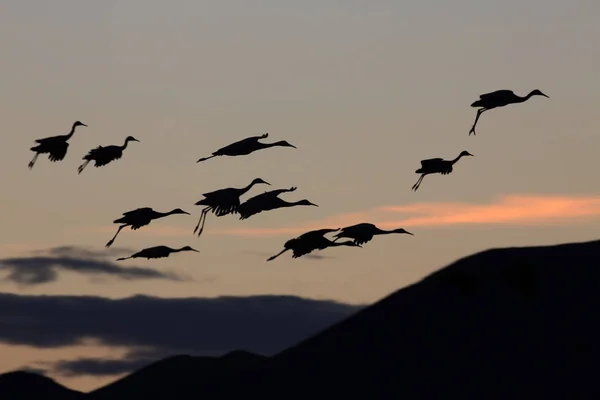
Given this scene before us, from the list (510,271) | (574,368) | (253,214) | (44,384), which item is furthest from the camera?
(44,384)

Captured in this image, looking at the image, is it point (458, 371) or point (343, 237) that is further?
point (458, 371)

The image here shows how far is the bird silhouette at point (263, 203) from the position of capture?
4894 centimetres

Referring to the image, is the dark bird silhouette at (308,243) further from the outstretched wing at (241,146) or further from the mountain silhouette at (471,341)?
the mountain silhouette at (471,341)

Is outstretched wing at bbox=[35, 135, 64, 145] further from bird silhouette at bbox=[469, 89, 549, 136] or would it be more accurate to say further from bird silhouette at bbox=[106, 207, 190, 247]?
bird silhouette at bbox=[469, 89, 549, 136]

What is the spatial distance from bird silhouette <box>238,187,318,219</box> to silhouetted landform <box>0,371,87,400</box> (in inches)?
3837

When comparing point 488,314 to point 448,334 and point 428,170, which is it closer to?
point 448,334

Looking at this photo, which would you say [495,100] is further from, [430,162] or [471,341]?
[471,341]

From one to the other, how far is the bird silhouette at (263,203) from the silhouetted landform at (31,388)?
9745 cm

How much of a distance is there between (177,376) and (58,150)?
96.8m

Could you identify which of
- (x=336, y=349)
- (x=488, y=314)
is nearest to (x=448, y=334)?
(x=488, y=314)

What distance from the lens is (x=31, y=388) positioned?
148750 millimetres

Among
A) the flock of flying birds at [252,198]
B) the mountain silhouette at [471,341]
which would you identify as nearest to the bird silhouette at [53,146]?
the flock of flying birds at [252,198]

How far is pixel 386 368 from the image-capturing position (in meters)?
123

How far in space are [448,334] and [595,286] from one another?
45.6 feet
